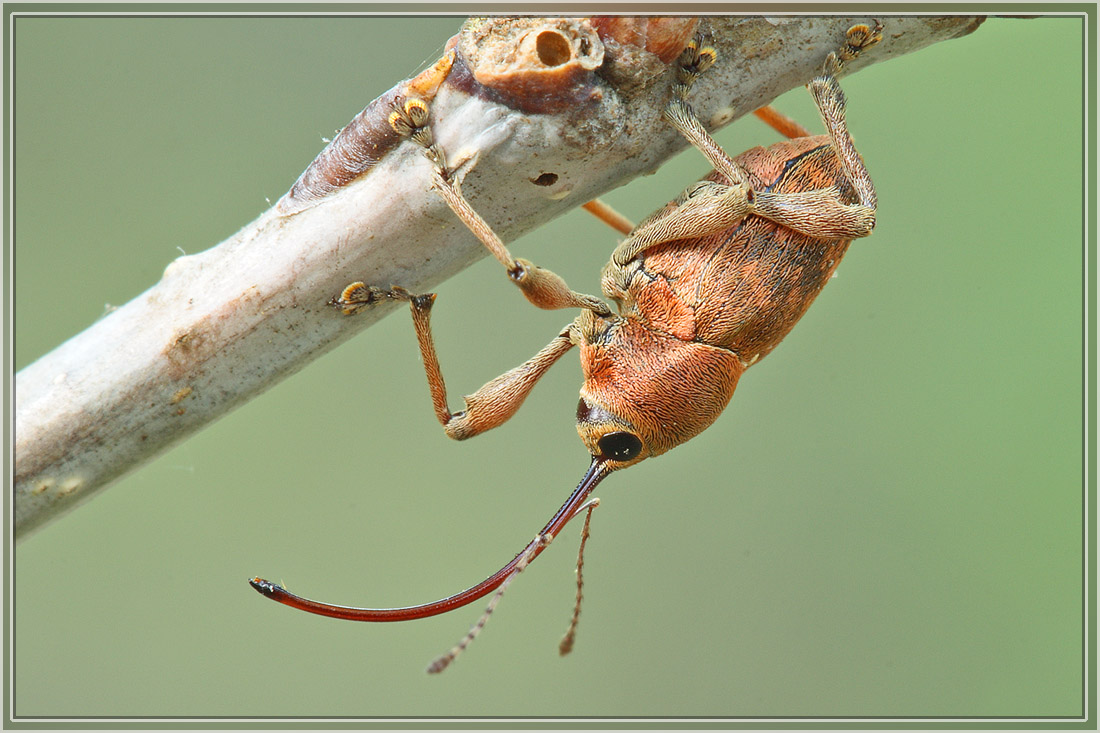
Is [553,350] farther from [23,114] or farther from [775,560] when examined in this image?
[23,114]

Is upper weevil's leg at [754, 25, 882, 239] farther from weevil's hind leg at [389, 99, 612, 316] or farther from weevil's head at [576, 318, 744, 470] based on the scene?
weevil's hind leg at [389, 99, 612, 316]

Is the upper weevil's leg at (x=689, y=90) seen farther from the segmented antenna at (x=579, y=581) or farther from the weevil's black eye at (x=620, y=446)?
the segmented antenna at (x=579, y=581)

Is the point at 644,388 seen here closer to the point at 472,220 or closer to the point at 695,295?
the point at 695,295

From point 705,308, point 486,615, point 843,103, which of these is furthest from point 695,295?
point 486,615

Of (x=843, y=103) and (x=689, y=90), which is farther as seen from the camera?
(x=843, y=103)

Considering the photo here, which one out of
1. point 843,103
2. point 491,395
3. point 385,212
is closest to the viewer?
point 385,212

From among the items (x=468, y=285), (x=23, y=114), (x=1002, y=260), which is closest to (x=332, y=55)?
(x=468, y=285)
